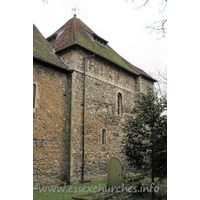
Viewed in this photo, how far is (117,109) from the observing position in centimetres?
1475

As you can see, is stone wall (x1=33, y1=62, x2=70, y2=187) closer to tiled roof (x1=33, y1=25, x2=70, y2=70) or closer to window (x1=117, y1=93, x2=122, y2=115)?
tiled roof (x1=33, y1=25, x2=70, y2=70)

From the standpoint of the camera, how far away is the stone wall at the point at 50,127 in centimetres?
934

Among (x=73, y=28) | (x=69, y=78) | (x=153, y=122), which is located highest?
(x=73, y=28)

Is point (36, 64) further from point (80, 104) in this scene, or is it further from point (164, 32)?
point (164, 32)

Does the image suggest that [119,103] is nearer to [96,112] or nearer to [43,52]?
[96,112]

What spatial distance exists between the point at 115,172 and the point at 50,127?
4142mm

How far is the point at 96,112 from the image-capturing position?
498 inches

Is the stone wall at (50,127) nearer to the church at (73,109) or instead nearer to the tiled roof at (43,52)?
the church at (73,109)

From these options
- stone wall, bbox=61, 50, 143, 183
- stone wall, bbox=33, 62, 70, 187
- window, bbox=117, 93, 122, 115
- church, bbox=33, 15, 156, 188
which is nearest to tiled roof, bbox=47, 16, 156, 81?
church, bbox=33, 15, 156, 188

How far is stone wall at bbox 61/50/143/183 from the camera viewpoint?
36.7 ft

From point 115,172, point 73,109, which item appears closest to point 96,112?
point 73,109

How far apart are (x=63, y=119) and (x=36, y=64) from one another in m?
3.32

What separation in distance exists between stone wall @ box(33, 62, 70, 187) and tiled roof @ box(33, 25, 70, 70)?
1.45 feet

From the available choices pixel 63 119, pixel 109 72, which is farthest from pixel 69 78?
pixel 109 72
